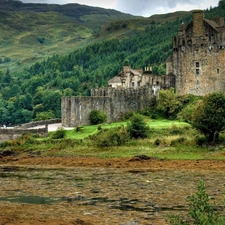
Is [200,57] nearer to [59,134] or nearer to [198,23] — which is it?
[198,23]

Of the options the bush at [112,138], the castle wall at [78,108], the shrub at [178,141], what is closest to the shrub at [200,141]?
the shrub at [178,141]

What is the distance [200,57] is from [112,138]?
22151 millimetres

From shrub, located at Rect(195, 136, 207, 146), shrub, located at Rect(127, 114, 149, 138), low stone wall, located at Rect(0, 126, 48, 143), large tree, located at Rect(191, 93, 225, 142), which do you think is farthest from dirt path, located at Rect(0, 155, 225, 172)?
low stone wall, located at Rect(0, 126, 48, 143)

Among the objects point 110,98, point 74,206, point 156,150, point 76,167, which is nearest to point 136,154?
point 156,150

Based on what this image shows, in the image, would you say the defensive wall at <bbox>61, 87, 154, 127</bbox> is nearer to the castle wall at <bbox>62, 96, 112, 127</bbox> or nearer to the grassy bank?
the castle wall at <bbox>62, 96, 112, 127</bbox>

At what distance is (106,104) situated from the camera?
241 ft

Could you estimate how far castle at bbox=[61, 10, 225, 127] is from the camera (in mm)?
72750

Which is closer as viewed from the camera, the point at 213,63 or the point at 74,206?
the point at 74,206

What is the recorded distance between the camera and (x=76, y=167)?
53.2 meters

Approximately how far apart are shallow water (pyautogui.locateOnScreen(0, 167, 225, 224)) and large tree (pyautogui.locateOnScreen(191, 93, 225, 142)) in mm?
10450

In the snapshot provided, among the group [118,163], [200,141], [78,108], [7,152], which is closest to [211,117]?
[200,141]

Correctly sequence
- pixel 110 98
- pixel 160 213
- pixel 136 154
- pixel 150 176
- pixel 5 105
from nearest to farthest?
pixel 160 213 < pixel 150 176 < pixel 136 154 < pixel 110 98 < pixel 5 105

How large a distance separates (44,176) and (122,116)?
2933cm

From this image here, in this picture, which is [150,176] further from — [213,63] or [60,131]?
[213,63]
